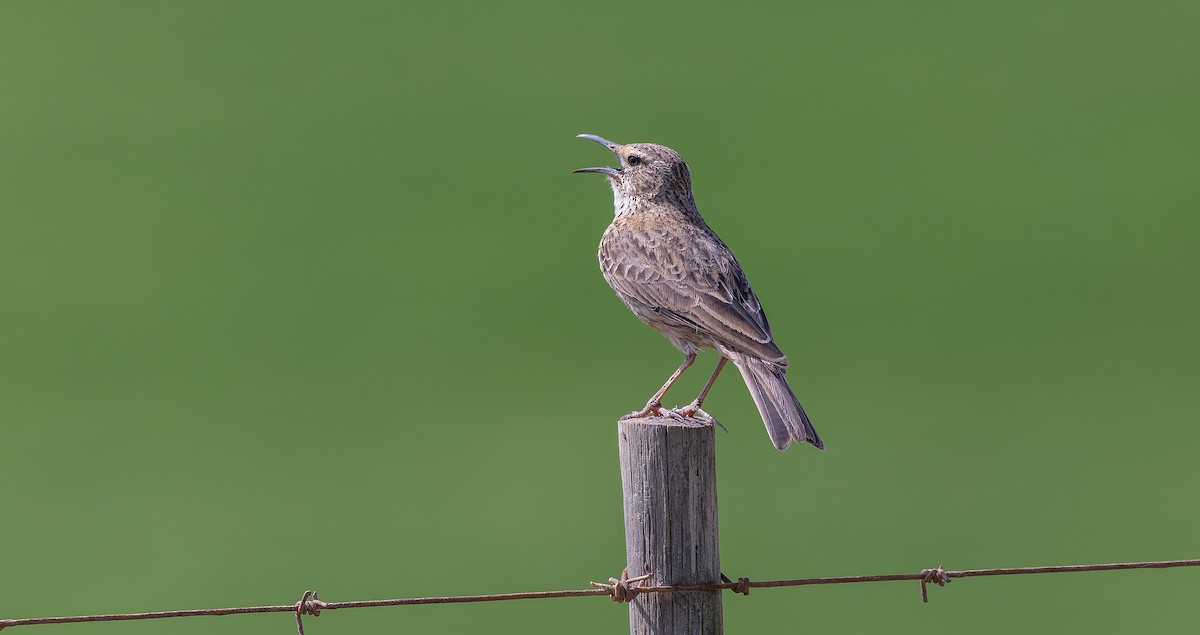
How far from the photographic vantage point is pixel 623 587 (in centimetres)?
469

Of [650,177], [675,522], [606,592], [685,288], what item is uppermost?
[650,177]

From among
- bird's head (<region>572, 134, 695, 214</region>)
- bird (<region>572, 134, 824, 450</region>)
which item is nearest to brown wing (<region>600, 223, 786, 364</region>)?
bird (<region>572, 134, 824, 450</region>)

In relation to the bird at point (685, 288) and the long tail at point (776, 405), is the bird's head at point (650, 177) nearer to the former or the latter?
the bird at point (685, 288)

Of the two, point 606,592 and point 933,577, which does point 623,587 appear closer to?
point 606,592

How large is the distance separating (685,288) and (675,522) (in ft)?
7.43

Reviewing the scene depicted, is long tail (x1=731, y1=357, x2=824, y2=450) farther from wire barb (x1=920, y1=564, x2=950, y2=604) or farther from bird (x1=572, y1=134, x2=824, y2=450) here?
wire barb (x1=920, y1=564, x2=950, y2=604)

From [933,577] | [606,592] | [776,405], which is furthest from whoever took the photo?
[776,405]

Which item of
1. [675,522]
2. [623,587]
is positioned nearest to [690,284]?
[675,522]

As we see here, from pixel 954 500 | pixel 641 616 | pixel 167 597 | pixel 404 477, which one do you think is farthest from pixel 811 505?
pixel 641 616

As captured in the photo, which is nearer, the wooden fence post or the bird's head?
the wooden fence post

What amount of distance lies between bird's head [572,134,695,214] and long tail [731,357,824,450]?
1.47 metres

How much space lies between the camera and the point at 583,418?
17703 mm

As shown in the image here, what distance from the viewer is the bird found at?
20.8 ft

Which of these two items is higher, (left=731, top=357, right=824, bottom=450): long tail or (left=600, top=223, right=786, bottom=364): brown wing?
(left=600, top=223, right=786, bottom=364): brown wing
